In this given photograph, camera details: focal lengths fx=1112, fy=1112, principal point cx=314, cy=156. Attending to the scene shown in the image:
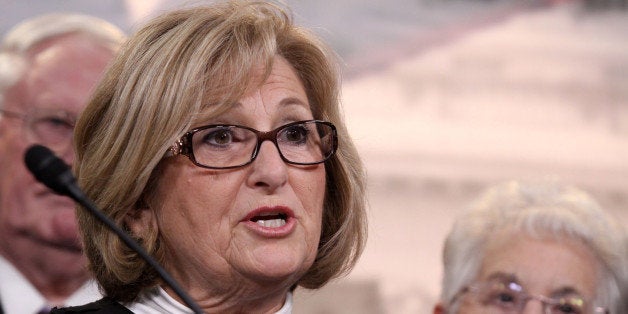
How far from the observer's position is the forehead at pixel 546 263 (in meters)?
2.74

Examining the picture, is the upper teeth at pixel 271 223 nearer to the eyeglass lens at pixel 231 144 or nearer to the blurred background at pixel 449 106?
the eyeglass lens at pixel 231 144

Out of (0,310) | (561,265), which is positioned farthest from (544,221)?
(0,310)

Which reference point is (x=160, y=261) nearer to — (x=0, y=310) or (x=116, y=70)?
(x=116, y=70)

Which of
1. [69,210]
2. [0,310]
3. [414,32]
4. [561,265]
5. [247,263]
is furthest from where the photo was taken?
[414,32]

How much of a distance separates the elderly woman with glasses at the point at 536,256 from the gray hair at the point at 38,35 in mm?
1267

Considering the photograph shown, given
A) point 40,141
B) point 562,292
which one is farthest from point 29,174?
point 562,292

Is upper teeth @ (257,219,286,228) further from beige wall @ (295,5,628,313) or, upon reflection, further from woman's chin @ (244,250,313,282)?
beige wall @ (295,5,628,313)

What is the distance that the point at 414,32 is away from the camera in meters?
3.66

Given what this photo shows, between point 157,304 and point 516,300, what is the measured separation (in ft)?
3.67

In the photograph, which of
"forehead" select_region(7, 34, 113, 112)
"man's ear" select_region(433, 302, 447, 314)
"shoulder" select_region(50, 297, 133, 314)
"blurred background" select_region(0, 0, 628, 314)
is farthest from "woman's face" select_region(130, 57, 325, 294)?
"blurred background" select_region(0, 0, 628, 314)

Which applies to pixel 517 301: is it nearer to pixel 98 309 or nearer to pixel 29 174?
pixel 98 309

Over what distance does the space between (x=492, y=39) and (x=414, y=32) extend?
299mm

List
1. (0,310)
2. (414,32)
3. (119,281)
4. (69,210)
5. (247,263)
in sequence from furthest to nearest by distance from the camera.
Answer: (414,32)
(69,210)
(0,310)
(119,281)
(247,263)

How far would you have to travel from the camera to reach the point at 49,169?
1685mm
